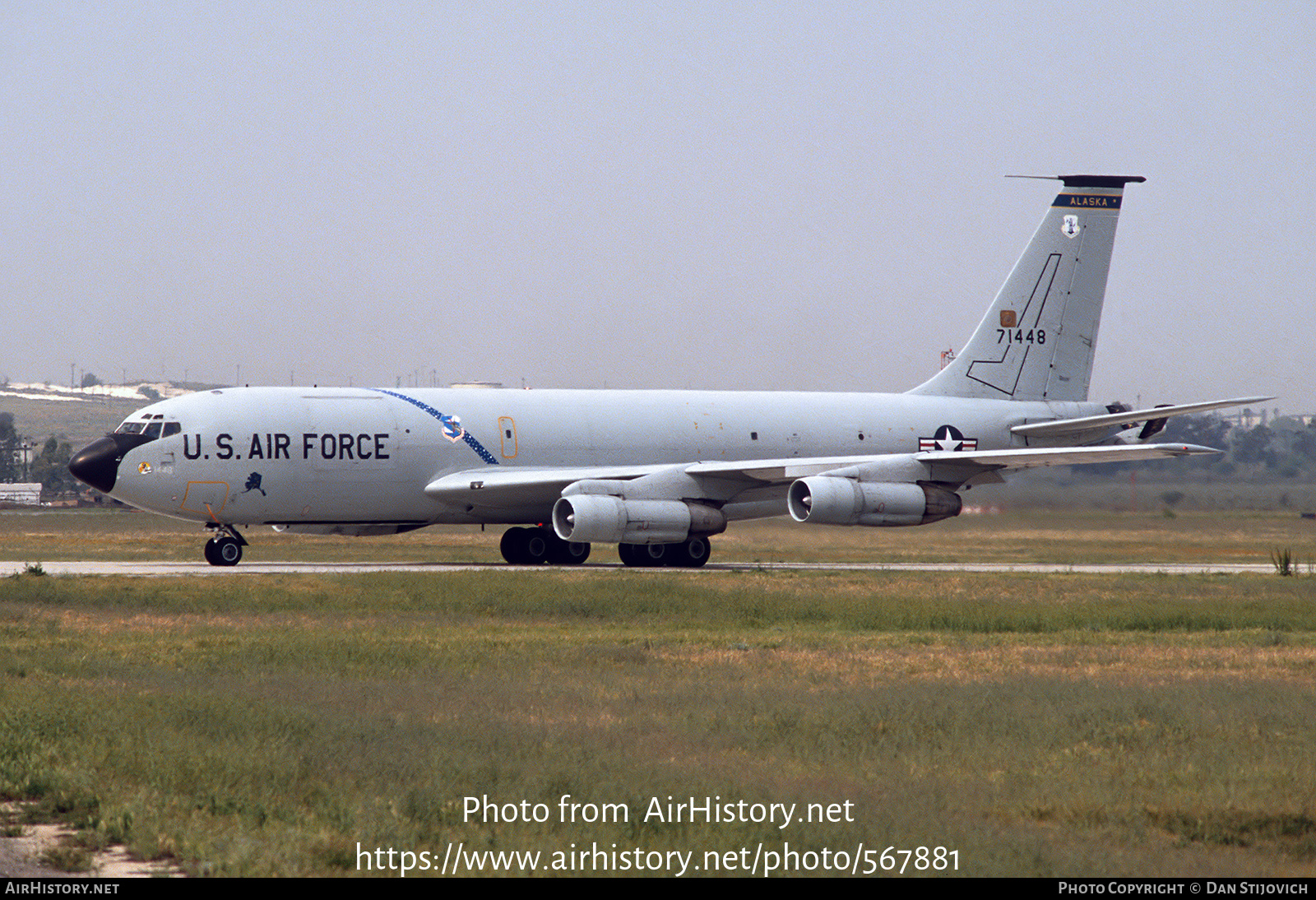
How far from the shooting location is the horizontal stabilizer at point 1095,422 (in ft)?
102

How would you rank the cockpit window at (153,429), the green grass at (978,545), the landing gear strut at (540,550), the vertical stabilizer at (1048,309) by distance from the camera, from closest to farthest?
the cockpit window at (153,429) < the landing gear strut at (540,550) < the green grass at (978,545) < the vertical stabilizer at (1048,309)

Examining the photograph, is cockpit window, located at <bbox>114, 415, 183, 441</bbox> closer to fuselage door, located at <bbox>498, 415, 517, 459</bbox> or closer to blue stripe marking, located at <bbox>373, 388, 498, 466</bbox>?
blue stripe marking, located at <bbox>373, 388, 498, 466</bbox>

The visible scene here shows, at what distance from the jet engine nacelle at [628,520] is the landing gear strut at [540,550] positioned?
265 cm

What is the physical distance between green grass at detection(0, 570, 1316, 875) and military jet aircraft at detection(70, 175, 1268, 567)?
8803 mm

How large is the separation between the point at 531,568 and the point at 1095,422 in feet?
46.7

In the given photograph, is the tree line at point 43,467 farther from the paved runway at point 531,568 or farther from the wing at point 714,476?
the wing at point 714,476

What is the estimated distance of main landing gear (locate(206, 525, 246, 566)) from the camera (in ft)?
92.3

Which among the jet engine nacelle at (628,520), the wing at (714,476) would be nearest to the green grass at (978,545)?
the wing at (714,476)

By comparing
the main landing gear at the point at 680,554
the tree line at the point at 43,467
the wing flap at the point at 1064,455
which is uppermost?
the wing flap at the point at 1064,455

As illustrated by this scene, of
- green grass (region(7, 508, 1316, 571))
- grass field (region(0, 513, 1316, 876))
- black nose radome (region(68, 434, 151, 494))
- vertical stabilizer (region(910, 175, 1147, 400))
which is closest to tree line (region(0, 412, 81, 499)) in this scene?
green grass (region(7, 508, 1316, 571))

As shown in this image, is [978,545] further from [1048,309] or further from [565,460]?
[565,460]

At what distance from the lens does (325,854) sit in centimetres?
683

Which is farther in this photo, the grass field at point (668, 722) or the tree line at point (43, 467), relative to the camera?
the tree line at point (43, 467)

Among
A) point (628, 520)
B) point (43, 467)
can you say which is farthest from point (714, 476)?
point (43, 467)
